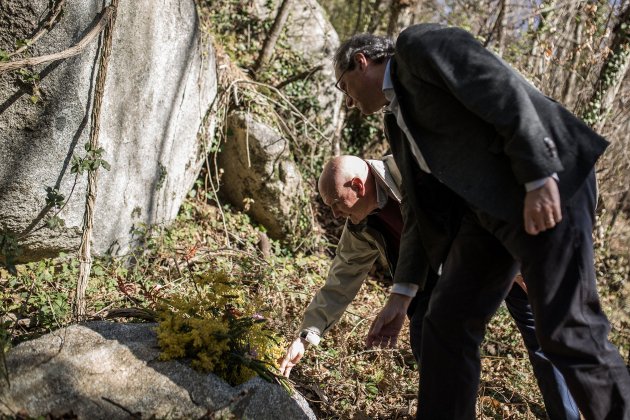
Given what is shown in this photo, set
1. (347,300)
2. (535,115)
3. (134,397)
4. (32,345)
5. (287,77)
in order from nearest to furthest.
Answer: (535,115)
(134,397)
(32,345)
(347,300)
(287,77)

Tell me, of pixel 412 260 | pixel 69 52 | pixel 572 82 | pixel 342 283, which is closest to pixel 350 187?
pixel 342 283

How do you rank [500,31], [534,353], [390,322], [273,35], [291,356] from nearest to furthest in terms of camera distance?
[390,322]
[291,356]
[534,353]
[273,35]
[500,31]

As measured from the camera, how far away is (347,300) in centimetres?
339

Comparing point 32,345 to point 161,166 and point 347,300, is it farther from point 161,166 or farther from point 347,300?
point 161,166

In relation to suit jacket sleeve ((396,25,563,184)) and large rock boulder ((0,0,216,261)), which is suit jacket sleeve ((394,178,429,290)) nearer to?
suit jacket sleeve ((396,25,563,184))

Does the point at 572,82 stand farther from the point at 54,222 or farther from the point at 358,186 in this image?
the point at 54,222

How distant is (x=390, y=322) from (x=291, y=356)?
28.7 inches

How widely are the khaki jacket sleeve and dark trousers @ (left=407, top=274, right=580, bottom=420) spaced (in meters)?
0.36

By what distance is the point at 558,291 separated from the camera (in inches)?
88.4

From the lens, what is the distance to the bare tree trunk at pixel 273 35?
21.6ft

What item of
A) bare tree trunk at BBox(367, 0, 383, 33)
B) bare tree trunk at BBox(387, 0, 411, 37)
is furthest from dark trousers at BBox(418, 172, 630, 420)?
bare tree trunk at BBox(367, 0, 383, 33)

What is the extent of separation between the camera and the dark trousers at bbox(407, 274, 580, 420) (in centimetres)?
317

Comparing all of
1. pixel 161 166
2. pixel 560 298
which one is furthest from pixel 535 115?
pixel 161 166

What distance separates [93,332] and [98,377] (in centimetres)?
35
